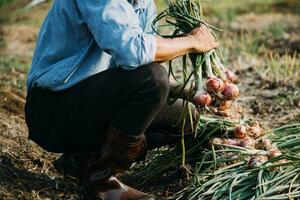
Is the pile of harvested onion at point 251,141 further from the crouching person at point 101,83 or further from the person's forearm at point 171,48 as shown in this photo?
the person's forearm at point 171,48

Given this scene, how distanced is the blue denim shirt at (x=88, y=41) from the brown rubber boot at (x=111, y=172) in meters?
0.31

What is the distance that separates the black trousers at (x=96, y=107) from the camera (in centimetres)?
306

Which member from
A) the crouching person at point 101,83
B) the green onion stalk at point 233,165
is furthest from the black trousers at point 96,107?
the green onion stalk at point 233,165

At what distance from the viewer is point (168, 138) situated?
3.44m

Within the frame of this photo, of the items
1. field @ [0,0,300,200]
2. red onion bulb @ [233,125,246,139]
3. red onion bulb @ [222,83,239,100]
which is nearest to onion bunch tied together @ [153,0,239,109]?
red onion bulb @ [222,83,239,100]

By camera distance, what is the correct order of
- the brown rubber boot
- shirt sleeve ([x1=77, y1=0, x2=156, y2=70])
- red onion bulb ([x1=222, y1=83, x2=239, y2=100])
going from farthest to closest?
red onion bulb ([x1=222, y1=83, x2=239, y2=100]), the brown rubber boot, shirt sleeve ([x1=77, y1=0, x2=156, y2=70])

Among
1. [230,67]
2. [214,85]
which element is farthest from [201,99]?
[230,67]

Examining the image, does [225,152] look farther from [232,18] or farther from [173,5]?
[232,18]

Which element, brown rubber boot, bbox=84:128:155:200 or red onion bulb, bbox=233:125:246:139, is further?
red onion bulb, bbox=233:125:246:139

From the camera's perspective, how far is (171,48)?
3.08m

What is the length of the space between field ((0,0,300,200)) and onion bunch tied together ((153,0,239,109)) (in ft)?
1.38

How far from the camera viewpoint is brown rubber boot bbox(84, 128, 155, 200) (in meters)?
3.16

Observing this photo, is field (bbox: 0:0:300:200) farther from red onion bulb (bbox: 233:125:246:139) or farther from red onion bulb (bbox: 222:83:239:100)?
red onion bulb (bbox: 222:83:239:100)

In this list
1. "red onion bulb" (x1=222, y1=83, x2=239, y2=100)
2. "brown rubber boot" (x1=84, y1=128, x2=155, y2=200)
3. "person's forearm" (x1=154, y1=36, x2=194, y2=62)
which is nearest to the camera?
"person's forearm" (x1=154, y1=36, x2=194, y2=62)
